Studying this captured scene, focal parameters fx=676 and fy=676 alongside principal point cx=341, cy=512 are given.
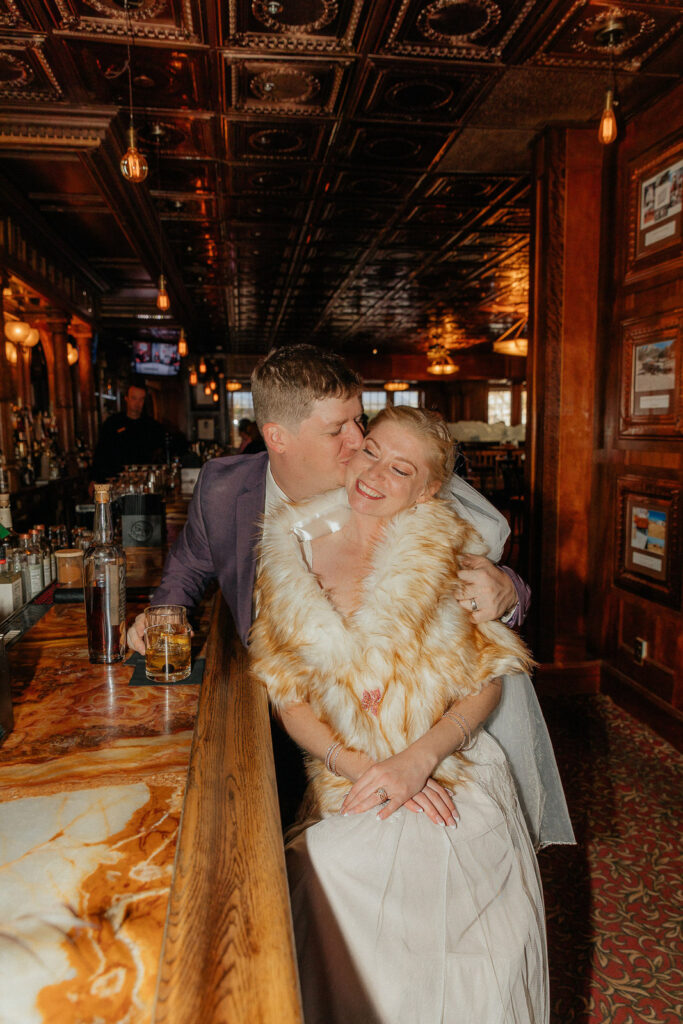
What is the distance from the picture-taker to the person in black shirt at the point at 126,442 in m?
7.12

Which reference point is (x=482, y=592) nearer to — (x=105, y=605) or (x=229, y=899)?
(x=105, y=605)

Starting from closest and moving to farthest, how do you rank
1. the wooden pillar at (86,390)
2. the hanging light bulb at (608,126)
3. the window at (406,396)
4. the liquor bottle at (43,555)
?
the liquor bottle at (43,555) < the hanging light bulb at (608,126) < the wooden pillar at (86,390) < the window at (406,396)

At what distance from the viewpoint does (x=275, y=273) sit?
8969 mm

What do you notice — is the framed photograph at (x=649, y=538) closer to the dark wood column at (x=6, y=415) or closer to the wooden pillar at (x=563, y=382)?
the wooden pillar at (x=563, y=382)

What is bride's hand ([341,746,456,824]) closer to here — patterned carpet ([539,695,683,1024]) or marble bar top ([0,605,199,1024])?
marble bar top ([0,605,199,1024])

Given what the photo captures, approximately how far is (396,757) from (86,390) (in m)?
10.4

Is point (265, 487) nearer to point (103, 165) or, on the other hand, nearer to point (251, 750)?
point (251, 750)

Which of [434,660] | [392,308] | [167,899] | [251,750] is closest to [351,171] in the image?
[434,660]

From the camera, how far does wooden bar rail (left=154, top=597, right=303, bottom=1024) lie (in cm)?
66

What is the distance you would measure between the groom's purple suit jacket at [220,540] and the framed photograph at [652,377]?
2398mm

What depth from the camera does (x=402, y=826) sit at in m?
1.40

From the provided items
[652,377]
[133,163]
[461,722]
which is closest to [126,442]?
[133,163]

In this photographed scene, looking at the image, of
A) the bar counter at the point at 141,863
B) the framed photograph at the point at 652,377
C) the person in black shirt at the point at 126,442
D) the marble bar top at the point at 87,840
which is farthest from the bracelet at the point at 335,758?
the person in black shirt at the point at 126,442

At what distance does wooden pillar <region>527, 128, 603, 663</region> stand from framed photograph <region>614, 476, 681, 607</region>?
313 mm
